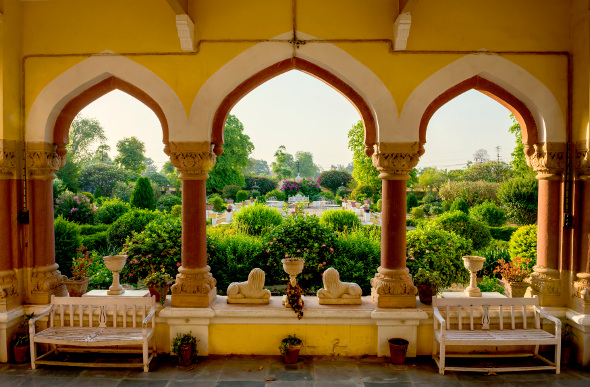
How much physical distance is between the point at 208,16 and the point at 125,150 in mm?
33989

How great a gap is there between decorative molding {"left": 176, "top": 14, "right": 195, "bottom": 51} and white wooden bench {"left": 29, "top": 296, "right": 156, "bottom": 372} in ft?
9.22

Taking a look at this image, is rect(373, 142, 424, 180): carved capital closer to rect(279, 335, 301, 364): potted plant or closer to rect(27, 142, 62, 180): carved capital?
rect(279, 335, 301, 364): potted plant

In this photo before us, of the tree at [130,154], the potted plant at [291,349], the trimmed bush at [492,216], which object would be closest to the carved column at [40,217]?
the potted plant at [291,349]

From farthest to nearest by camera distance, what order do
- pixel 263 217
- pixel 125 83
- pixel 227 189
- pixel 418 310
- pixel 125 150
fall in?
1. pixel 125 150
2. pixel 227 189
3. pixel 263 217
4. pixel 125 83
5. pixel 418 310

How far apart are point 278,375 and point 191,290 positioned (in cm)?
135

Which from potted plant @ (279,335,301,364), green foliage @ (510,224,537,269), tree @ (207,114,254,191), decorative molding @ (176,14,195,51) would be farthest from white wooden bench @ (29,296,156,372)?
tree @ (207,114,254,191)

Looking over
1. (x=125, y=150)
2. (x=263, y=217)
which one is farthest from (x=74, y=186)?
(x=263, y=217)

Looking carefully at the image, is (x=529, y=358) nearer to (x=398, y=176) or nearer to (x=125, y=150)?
(x=398, y=176)

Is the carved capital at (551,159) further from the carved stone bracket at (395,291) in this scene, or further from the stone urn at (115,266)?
the stone urn at (115,266)

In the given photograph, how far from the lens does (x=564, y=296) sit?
15.2 feet

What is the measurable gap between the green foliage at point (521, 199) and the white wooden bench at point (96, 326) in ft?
A: 50.5

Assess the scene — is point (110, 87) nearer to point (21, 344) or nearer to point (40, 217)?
point (40, 217)

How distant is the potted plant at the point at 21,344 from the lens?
4.41 metres

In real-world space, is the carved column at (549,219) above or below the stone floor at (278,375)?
above
